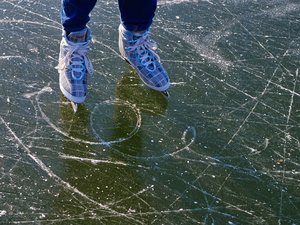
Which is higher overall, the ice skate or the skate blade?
the ice skate

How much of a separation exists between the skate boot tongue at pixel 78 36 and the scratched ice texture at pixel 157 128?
8.2 inches

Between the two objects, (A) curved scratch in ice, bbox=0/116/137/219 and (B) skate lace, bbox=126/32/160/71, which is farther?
(B) skate lace, bbox=126/32/160/71

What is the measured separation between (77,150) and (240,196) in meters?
0.54

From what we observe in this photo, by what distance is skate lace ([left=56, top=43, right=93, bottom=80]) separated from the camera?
216 cm

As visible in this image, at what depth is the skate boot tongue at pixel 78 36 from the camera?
2.12 m

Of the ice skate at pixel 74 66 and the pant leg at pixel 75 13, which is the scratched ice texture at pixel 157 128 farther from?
the pant leg at pixel 75 13

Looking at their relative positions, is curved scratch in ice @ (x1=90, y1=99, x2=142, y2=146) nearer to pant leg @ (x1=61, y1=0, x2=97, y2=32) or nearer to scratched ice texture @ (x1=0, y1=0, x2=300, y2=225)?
scratched ice texture @ (x1=0, y1=0, x2=300, y2=225)

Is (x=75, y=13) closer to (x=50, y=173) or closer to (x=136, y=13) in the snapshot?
(x=136, y=13)

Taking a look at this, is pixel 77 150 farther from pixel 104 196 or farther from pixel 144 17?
pixel 144 17

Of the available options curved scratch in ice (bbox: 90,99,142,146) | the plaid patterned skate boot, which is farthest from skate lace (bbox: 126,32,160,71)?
curved scratch in ice (bbox: 90,99,142,146)

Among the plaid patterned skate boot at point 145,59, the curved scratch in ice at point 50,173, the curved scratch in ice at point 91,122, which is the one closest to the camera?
the curved scratch in ice at point 50,173

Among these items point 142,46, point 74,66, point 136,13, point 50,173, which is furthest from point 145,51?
point 50,173

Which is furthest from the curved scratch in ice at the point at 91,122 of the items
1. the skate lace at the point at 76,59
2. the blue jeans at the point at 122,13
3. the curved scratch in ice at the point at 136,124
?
the blue jeans at the point at 122,13

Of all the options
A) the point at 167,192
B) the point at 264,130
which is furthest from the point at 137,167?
the point at 264,130
